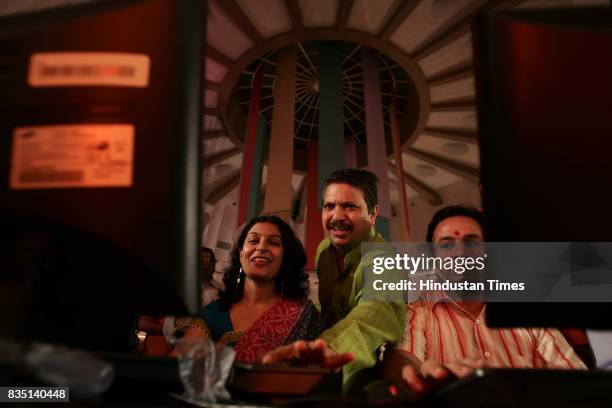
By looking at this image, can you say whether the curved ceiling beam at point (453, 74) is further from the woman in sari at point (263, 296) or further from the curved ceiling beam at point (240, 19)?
the woman in sari at point (263, 296)

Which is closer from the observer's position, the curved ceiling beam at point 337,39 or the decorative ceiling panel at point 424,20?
→ the decorative ceiling panel at point 424,20

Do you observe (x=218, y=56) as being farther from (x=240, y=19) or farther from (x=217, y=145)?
(x=217, y=145)

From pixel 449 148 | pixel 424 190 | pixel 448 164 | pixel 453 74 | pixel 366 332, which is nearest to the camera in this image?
pixel 366 332

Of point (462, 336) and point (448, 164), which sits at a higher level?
point (448, 164)

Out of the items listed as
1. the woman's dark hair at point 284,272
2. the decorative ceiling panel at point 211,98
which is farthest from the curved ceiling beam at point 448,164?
the woman's dark hair at point 284,272

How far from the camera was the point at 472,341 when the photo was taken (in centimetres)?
171

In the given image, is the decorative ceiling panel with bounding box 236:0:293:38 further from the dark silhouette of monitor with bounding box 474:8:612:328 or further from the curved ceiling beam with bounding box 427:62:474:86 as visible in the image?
the dark silhouette of monitor with bounding box 474:8:612:328

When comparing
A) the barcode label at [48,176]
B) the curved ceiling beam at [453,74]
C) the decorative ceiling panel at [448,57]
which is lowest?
the barcode label at [48,176]

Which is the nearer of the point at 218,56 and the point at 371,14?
the point at 371,14

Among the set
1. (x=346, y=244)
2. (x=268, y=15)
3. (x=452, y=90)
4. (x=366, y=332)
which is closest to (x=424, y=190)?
(x=452, y=90)

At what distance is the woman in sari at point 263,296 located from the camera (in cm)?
181

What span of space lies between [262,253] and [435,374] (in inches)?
53.2

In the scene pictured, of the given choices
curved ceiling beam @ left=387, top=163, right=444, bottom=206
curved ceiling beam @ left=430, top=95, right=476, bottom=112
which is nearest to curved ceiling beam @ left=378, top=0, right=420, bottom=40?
curved ceiling beam @ left=430, top=95, right=476, bottom=112

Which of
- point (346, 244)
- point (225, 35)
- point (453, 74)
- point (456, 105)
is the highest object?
point (225, 35)
